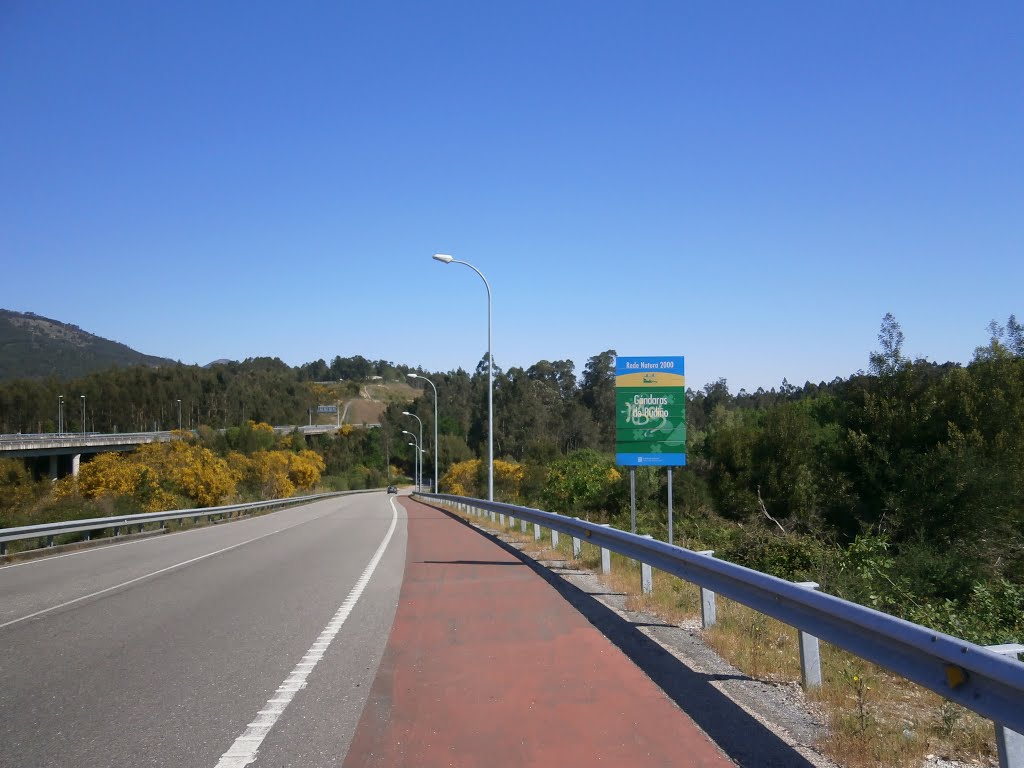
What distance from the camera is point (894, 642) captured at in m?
5.23

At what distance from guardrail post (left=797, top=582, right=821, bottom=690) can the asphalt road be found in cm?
339

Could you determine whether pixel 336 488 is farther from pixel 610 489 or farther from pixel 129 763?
pixel 129 763

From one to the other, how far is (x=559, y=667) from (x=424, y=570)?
801 centimetres

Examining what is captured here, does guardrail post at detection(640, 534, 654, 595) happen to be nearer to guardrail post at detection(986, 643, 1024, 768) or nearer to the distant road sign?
the distant road sign

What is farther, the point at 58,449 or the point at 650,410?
the point at 58,449

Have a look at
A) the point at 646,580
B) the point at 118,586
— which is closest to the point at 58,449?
the point at 118,586

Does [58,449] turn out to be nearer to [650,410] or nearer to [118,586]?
[118,586]

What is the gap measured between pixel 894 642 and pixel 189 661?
19.9 ft

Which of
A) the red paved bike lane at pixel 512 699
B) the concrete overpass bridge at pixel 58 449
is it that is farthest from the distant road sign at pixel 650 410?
the concrete overpass bridge at pixel 58 449

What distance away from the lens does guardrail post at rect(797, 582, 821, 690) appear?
21.3ft

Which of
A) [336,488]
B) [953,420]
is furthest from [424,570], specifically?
[336,488]

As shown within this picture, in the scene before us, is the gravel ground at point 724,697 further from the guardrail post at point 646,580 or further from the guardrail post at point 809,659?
the guardrail post at point 646,580

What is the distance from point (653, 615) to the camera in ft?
32.9

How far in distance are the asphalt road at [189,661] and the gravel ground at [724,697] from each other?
7.94ft
